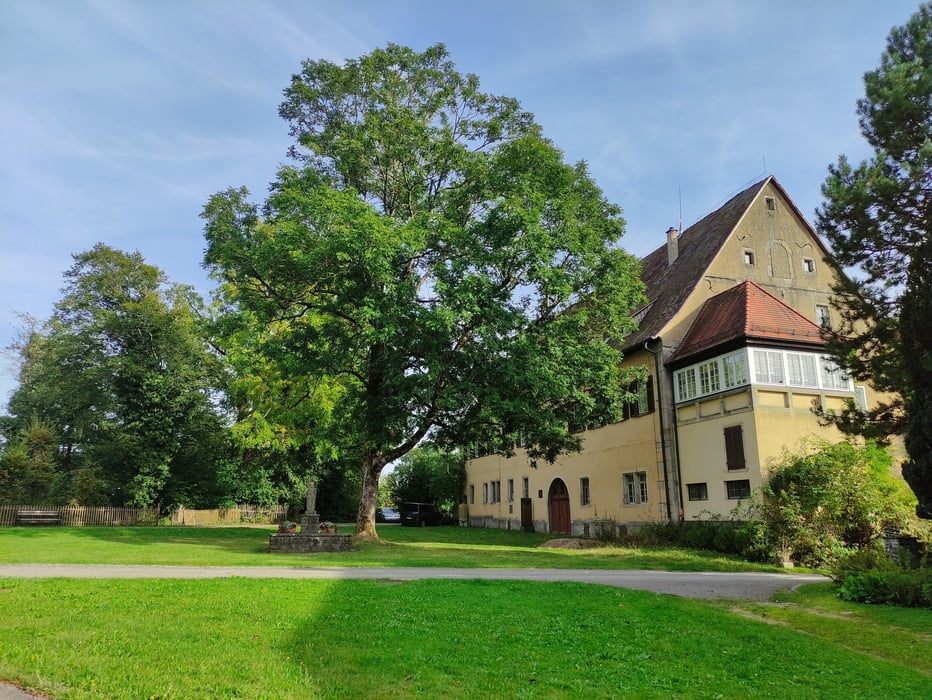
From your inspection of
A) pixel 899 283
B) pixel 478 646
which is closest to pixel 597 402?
pixel 899 283

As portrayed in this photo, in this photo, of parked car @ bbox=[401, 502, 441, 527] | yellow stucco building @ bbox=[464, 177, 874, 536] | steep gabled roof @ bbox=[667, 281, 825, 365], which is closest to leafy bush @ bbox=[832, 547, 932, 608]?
yellow stucco building @ bbox=[464, 177, 874, 536]

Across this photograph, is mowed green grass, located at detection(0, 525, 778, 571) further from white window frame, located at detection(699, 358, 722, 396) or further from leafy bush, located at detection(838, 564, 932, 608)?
leafy bush, located at detection(838, 564, 932, 608)

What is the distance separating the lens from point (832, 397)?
22.7 meters

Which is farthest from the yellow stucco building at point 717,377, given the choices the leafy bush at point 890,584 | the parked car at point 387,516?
the parked car at point 387,516

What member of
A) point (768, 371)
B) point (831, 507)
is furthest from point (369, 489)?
point (831, 507)

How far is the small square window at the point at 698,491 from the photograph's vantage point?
75.7ft

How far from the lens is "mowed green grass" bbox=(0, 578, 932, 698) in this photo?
524 cm

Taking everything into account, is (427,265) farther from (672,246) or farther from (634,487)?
(672,246)

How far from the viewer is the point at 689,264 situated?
28719 millimetres

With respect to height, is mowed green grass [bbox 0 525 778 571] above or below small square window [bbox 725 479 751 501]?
below

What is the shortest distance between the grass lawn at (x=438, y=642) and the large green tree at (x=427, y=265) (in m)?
9.12

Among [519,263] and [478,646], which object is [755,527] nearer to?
[519,263]

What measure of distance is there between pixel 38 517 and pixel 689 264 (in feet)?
108

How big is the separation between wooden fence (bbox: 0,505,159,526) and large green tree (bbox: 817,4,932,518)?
3376 cm
